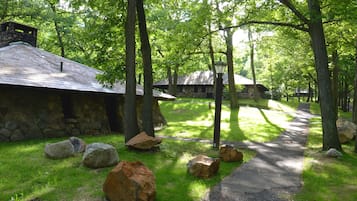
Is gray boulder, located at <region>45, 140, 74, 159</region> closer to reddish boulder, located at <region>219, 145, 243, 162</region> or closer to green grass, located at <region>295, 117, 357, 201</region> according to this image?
reddish boulder, located at <region>219, 145, 243, 162</region>

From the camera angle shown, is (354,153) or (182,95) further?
(182,95)

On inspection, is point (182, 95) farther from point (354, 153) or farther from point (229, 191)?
point (229, 191)

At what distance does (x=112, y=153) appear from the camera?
24.0 feet

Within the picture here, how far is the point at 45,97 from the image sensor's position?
11508mm

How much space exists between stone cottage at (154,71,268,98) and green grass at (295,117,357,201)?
3114 centimetres

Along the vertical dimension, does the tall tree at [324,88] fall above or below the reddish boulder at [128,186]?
above

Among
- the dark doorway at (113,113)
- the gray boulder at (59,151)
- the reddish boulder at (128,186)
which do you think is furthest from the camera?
the dark doorway at (113,113)

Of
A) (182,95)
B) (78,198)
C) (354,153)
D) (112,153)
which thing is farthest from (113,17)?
(182,95)

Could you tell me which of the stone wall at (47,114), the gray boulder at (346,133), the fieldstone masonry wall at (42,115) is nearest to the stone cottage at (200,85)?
the stone wall at (47,114)

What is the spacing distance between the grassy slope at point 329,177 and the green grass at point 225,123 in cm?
404

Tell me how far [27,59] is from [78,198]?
9982 mm

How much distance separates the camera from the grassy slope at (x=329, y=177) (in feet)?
19.6

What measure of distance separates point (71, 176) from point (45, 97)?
6.20m

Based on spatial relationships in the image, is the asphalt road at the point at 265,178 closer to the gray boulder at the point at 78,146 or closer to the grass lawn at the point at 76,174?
the grass lawn at the point at 76,174
